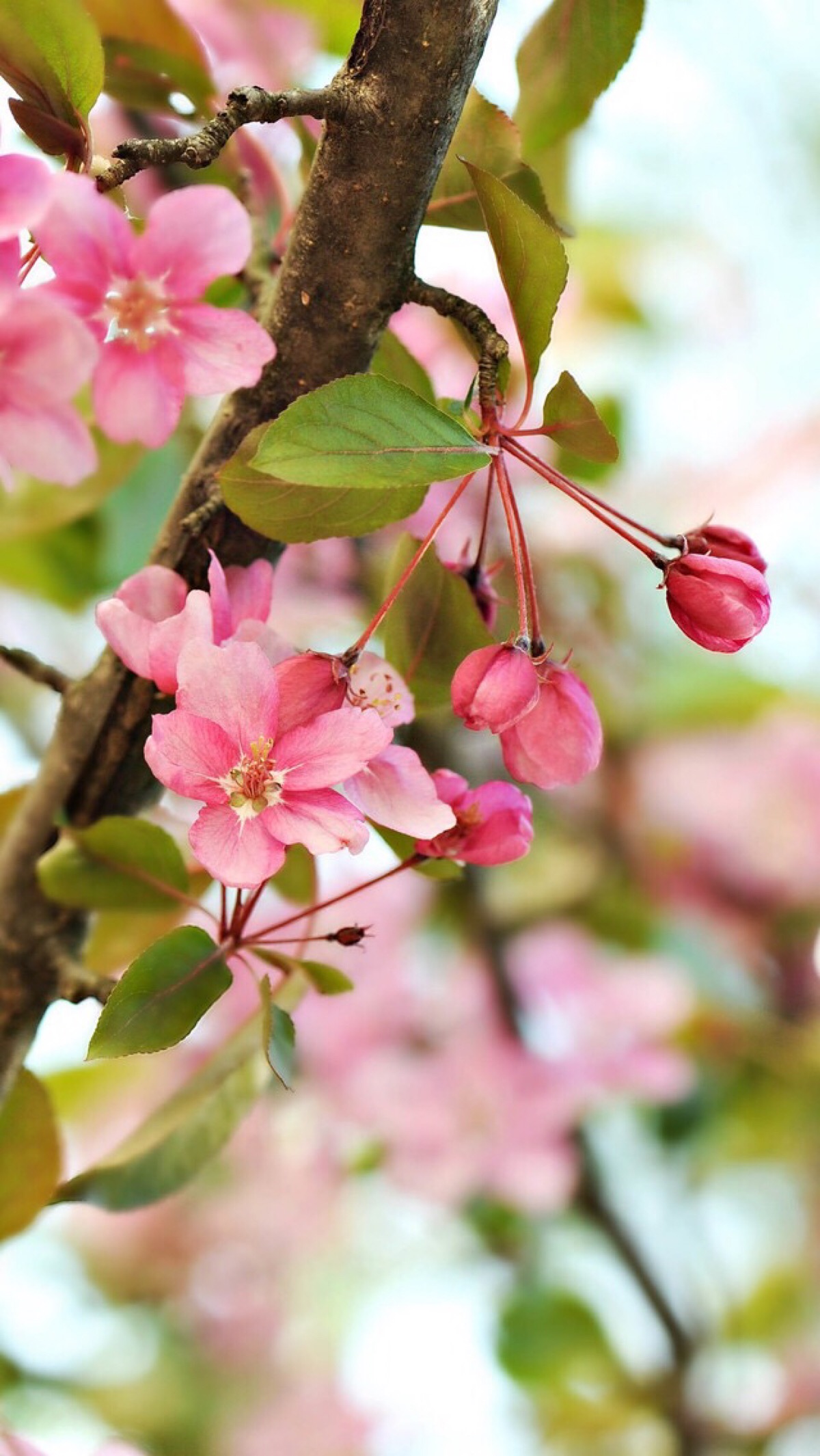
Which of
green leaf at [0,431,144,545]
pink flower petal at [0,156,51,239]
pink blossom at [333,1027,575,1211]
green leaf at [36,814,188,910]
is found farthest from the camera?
pink blossom at [333,1027,575,1211]

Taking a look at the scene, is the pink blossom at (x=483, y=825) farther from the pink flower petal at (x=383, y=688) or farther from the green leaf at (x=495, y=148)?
the green leaf at (x=495, y=148)

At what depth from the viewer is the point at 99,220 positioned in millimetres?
227

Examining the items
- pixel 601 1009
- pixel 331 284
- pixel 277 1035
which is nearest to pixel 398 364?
pixel 331 284

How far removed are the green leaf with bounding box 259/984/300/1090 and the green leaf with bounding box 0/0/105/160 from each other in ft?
0.60

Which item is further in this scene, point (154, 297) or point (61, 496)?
point (61, 496)

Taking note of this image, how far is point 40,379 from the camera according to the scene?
22 cm

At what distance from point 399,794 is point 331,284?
12 cm

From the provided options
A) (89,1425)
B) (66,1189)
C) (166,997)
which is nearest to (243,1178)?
(89,1425)

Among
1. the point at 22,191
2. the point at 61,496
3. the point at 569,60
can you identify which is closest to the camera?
the point at 22,191

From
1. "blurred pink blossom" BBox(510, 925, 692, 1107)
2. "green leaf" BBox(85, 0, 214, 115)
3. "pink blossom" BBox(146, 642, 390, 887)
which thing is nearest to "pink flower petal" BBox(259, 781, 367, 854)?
"pink blossom" BBox(146, 642, 390, 887)

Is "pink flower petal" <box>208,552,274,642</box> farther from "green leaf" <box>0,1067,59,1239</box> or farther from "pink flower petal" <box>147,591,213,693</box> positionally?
"green leaf" <box>0,1067,59,1239</box>

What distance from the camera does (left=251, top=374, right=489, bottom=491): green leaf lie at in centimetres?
23

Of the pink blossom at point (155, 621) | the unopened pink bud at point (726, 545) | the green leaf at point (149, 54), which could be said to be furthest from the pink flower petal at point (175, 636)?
the green leaf at point (149, 54)

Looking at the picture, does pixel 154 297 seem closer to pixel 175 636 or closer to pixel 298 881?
pixel 175 636
